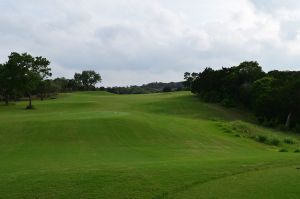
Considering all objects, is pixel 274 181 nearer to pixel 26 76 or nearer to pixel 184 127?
pixel 184 127

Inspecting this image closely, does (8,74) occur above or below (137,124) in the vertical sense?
above

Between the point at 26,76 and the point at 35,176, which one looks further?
the point at 26,76

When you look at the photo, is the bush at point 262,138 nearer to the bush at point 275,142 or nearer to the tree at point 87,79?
the bush at point 275,142

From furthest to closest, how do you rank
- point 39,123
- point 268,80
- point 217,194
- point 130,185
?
1. point 268,80
2. point 39,123
3. point 130,185
4. point 217,194

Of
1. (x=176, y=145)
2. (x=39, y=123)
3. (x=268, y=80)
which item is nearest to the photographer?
(x=176, y=145)

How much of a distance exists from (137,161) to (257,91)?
5547 centimetres

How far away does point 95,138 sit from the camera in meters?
37.1

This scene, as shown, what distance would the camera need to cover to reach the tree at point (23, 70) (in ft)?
263

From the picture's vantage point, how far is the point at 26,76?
8044 cm

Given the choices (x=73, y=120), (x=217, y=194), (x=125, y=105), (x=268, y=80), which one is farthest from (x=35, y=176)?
(x=125, y=105)

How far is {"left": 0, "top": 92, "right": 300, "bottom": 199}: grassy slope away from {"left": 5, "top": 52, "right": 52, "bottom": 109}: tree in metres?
34.7

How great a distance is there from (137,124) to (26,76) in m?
42.9

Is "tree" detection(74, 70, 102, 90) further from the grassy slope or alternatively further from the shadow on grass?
the grassy slope

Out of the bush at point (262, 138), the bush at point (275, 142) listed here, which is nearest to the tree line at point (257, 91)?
the bush at point (262, 138)
